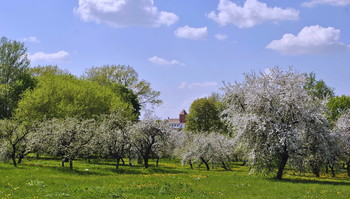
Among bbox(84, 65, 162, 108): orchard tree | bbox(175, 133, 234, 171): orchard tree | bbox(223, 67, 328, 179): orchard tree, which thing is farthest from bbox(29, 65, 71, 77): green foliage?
bbox(223, 67, 328, 179): orchard tree

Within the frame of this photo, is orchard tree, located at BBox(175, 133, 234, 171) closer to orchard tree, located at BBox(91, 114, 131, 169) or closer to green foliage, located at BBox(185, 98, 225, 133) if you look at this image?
orchard tree, located at BBox(91, 114, 131, 169)

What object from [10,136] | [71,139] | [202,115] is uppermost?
[202,115]

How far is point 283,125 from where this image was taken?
2944 cm

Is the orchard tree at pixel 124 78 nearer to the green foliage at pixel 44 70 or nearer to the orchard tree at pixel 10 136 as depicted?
the green foliage at pixel 44 70

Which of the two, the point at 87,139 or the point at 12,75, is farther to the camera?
the point at 12,75

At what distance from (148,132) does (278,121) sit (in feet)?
60.0

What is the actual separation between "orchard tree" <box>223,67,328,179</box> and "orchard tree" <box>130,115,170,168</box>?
14.2 metres

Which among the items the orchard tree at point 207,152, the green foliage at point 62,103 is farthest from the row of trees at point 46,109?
the orchard tree at point 207,152

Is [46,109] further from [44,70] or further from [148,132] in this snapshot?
[44,70]

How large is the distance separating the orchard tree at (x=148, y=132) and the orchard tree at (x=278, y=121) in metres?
14.2

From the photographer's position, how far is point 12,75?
75125 mm

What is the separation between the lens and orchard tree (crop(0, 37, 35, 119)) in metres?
71.9

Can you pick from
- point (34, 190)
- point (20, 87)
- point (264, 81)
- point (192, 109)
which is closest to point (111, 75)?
point (192, 109)

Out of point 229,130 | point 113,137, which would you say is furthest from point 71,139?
point 229,130
